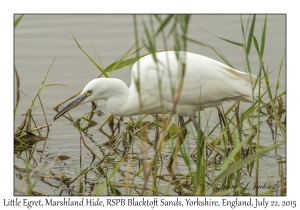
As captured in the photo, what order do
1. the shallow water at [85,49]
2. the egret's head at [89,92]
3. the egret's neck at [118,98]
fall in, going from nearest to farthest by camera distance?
the egret's head at [89,92] < the egret's neck at [118,98] < the shallow water at [85,49]

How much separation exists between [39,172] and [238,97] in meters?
2.02

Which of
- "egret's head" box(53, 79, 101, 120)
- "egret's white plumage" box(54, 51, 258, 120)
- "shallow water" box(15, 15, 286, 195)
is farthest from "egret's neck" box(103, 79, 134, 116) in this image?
"shallow water" box(15, 15, 286, 195)

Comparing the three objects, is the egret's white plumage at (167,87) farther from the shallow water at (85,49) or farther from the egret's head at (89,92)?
the shallow water at (85,49)

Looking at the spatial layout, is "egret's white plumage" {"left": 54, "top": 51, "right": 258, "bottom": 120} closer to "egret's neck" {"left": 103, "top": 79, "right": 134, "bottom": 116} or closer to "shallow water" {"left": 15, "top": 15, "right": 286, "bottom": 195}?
"egret's neck" {"left": 103, "top": 79, "right": 134, "bottom": 116}

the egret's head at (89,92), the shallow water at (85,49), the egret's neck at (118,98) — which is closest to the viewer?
the egret's head at (89,92)

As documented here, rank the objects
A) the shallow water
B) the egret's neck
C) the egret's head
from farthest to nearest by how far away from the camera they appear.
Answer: the shallow water
the egret's neck
the egret's head

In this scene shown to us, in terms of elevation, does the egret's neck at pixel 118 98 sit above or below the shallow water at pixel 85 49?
below

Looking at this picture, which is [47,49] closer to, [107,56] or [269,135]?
[107,56]

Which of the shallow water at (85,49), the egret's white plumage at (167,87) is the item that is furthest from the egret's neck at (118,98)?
the shallow water at (85,49)

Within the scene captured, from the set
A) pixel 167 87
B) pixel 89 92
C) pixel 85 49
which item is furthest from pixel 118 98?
pixel 85 49

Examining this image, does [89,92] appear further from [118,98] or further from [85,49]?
[85,49]

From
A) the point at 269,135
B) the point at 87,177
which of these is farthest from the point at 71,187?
the point at 269,135

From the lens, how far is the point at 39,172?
489 cm

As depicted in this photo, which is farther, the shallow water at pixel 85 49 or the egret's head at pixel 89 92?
the shallow water at pixel 85 49
